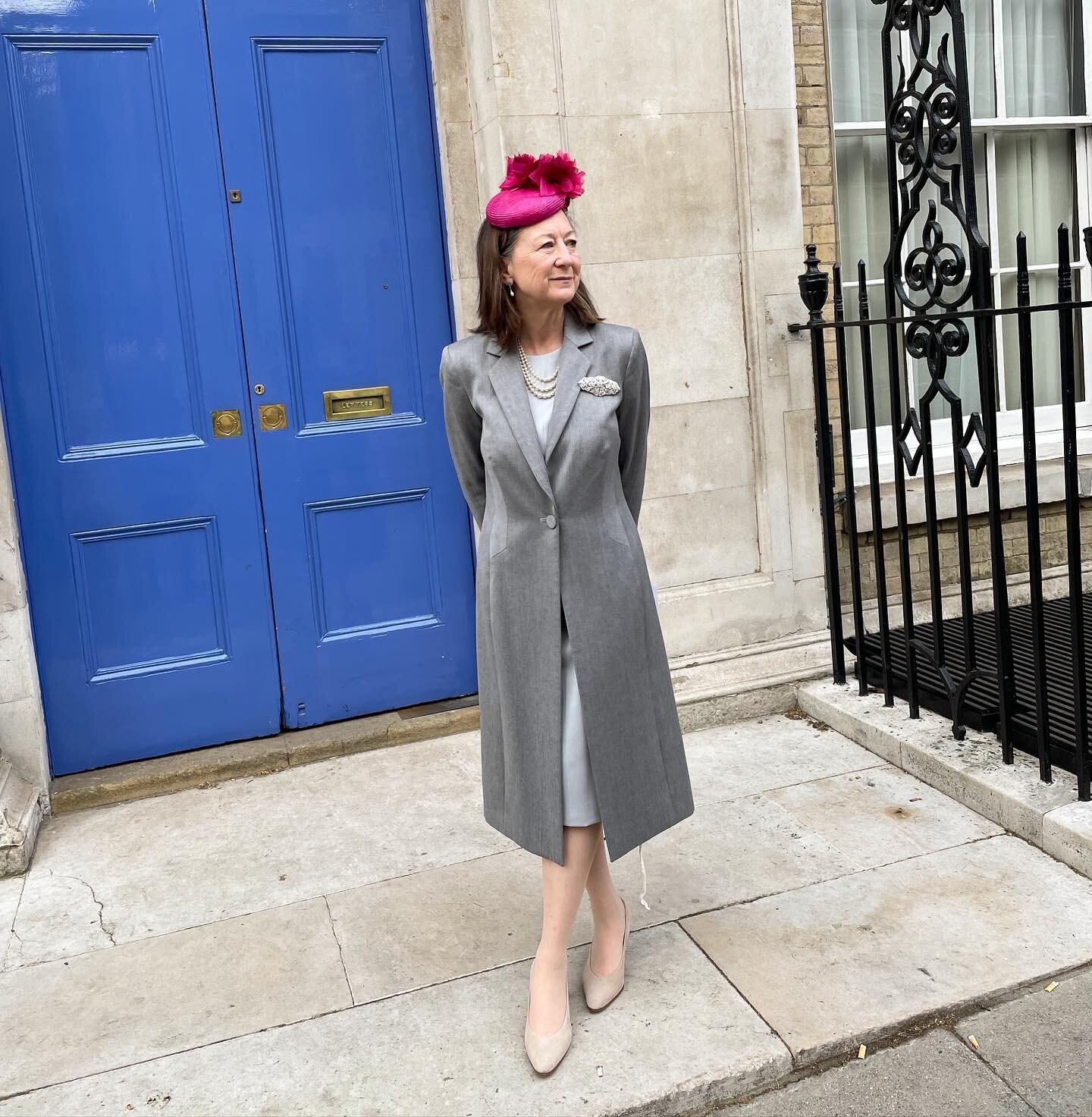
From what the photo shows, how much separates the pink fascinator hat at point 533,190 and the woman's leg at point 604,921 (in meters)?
1.55

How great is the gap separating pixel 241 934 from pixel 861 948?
1.75 meters

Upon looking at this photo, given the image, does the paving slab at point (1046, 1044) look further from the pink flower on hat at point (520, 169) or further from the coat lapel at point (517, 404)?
the pink flower on hat at point (520, 169)

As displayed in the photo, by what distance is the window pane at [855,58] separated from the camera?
17.7ft

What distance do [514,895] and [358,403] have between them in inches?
84.9

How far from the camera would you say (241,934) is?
338 cm

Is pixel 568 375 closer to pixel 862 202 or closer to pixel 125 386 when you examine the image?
pixel 125 386

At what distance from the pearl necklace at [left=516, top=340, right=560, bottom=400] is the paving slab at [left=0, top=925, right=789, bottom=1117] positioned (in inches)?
59.7

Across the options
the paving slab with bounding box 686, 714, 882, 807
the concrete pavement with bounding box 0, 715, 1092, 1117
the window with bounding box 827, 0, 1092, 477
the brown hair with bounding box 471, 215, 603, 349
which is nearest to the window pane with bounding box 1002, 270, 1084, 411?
the window with bounding box 827, 0, 1092, 477

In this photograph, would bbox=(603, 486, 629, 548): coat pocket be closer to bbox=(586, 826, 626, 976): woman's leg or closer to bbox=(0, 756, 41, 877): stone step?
bbox=(586, 826, 626, 976): woman's leg

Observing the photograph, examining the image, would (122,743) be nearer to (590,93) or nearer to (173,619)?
(173,619)

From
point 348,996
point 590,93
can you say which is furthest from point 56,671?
point 590,93

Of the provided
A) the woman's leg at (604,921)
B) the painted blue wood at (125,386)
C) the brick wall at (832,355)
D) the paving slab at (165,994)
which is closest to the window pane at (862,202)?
the brick wall at (832,355)

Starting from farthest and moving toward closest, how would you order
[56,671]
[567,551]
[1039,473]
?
[1039,473] < [56,671] < [567,551]

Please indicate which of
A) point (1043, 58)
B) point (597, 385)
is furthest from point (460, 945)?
point (1043, 58)
